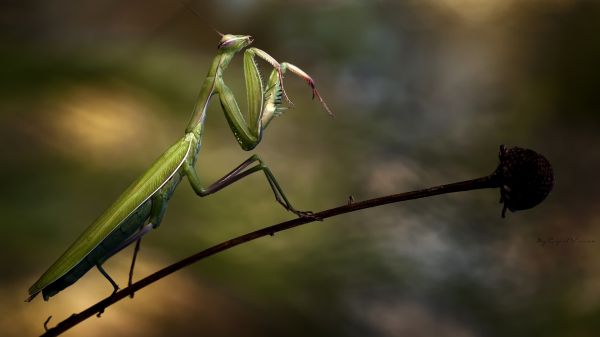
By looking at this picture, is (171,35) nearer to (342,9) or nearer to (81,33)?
(81,33)

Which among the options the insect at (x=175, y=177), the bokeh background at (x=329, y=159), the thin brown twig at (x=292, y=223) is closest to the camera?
the thin brown twig at (x=292, y=223)

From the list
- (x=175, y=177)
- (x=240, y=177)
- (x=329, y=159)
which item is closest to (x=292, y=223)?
(x=240, y=177)

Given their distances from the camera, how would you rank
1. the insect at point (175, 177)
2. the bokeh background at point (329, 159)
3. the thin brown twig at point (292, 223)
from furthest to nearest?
the bokeh background at point (329, 159) < the insect at point (175, 177) < the thin brown twig at point (292, 223)

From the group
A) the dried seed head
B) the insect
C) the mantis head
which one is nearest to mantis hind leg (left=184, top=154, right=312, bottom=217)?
the insect

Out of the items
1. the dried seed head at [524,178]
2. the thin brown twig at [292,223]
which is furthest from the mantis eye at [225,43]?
the dried seed head at [524,178]

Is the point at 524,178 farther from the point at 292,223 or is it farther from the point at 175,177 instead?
the point at 175,177

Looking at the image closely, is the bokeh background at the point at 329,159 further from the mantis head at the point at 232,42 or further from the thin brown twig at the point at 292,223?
the mantis head at the point at 232,42

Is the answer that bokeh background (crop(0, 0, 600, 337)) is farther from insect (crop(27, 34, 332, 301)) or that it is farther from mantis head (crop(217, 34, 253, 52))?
mantis head (crop(217, 34, 253, 52))
